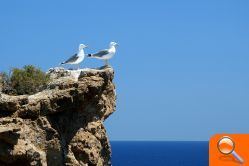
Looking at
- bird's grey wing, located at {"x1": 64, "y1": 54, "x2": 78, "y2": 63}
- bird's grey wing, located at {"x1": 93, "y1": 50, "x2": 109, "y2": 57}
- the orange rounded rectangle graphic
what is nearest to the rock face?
bird's grey wing, located at {"x1": 64, "y1": 54, "x2": 78, "y2": 63}

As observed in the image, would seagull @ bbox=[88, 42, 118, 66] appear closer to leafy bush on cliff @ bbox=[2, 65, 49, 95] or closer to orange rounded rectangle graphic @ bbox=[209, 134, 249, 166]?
leafy bush on cliff @ bbox=[2, 65, 49, 95]

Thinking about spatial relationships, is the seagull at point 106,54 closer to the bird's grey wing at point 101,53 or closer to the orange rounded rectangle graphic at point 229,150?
the bird's grey wing at point 101,53

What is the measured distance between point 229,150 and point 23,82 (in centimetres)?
1279

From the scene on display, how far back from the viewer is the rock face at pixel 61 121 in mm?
12211

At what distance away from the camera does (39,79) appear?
14.7 meters

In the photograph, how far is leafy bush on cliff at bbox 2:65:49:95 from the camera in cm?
1449

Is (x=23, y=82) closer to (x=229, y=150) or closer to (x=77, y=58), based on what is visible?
(x=77, y=58)

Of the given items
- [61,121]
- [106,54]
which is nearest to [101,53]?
[106,54]

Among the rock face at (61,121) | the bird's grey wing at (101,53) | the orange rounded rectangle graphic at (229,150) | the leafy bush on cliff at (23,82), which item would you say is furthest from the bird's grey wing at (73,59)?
the orange rounded rectangle graphic at (229,150)

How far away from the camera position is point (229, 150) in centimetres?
221

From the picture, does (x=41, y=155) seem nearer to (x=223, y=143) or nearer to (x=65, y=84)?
(x=65, y=84)

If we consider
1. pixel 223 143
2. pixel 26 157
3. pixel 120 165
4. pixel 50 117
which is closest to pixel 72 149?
pixel 50 117

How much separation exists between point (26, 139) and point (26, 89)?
2.36 metres

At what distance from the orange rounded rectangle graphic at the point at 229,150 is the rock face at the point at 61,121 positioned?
32.3ft
